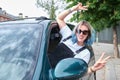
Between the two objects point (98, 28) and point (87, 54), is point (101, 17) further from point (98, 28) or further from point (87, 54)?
point (87, 54)

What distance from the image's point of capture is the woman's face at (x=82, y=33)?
419 centimetres

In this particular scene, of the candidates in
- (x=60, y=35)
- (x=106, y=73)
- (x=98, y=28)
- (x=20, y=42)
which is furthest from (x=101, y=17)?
(x=20, y=42)

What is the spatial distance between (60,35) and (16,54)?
124 centimetres

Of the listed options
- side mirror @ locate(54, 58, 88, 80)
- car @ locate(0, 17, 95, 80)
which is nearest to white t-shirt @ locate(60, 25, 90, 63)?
car @ locate(0, 17, 95, 80)

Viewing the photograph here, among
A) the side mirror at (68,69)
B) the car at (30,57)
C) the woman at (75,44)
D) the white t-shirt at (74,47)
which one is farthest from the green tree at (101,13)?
the side mirror at (68,69)

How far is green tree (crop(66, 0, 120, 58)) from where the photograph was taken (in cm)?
1584

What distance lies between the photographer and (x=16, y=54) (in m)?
3.48

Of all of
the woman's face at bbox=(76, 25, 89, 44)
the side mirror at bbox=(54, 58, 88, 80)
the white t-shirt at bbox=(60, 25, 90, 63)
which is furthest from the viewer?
the woman's face at bbox=(76, 25, 89, 44)

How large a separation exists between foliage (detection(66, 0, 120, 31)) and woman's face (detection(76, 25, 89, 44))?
11446 mm

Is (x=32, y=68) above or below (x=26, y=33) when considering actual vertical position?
below

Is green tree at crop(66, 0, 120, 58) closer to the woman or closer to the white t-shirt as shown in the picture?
the white t-shirt

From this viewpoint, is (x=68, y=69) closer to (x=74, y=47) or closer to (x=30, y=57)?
(x=30, y=57)

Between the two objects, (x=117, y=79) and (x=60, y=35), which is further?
(x=117, y=79)

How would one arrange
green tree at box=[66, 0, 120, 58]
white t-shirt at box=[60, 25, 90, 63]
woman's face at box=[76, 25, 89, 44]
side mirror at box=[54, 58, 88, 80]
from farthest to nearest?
green tree at box=[66, 0, 120, 58]
woman's face at box=[76, 25, 89, 44]
white t-shirt at box=[60, 25, 90, 63]
side mirror at box=[54, 58, 88, 80]
